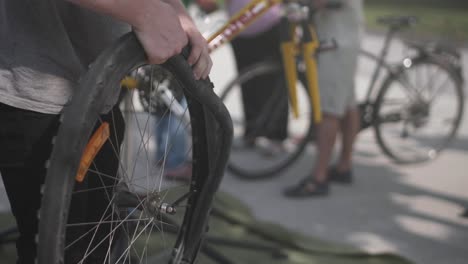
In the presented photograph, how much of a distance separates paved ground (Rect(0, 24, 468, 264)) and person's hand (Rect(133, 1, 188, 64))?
2.23 meters

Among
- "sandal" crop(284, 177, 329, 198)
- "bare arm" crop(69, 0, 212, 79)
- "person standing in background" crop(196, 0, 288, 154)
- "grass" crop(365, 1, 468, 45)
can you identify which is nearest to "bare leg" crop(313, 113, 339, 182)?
"sandal" crop(284, 177, 329, 198)

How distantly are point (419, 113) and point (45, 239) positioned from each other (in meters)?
3.88

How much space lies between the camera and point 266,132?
174 inches

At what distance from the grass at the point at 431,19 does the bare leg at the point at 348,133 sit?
19.1 ft

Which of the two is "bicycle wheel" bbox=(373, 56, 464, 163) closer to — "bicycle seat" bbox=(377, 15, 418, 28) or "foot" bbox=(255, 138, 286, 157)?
"bicycle seat" bbox=(377, 15, 418, 28)

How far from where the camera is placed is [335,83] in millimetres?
4047

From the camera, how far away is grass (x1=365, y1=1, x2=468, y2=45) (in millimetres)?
10977

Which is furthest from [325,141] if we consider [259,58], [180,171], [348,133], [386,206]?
[180,171]

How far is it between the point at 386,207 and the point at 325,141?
0.56 meters

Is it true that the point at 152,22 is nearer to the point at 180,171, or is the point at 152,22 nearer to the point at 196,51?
the point at 196,51

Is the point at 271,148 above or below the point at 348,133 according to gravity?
below

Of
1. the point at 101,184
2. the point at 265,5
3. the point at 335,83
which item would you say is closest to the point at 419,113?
the point at 335,83

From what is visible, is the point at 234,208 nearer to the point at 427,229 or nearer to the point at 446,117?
the point at 427,229

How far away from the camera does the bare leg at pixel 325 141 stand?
4.14m
